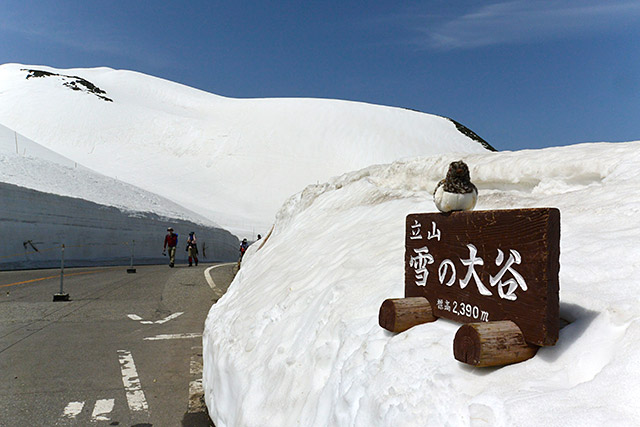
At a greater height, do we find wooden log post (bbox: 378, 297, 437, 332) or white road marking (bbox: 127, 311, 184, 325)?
wooden log post (bbox: 378, 297, 437, 332)

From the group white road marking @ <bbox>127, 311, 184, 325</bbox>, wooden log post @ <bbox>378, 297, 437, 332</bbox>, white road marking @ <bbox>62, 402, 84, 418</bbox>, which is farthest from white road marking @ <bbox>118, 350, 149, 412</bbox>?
wooden log post @ <bbox>378, 297, 437, 332</bbox>

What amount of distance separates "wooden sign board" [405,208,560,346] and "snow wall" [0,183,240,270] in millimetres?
20245

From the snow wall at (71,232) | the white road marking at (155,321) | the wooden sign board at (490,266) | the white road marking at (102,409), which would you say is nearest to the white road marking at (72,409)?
the white road marking at (102,409)

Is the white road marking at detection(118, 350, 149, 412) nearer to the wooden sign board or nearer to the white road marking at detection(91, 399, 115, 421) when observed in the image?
the white road marking at detection(91, 399, 115, 421)

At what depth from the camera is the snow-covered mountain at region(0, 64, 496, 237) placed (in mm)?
60688

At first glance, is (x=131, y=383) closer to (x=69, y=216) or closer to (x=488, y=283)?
(x=488, y=283)

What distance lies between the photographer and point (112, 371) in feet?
20.7

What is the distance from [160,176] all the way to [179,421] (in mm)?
59582

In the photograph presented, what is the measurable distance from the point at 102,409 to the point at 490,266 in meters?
4.14

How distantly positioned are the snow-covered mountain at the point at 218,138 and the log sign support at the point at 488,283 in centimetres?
4775

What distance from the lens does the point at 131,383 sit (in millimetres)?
5902

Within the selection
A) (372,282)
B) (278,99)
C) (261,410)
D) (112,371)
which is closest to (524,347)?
(372,282)

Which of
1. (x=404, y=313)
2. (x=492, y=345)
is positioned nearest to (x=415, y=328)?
(x=404, y=313)

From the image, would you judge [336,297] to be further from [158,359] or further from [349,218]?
[158,359]
